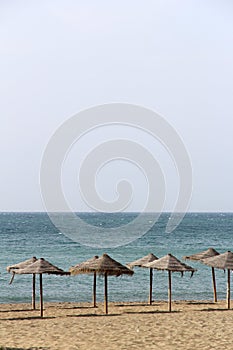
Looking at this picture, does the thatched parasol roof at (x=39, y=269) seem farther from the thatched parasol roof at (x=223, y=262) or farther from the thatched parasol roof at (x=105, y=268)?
the thatched parasol roof at (x=223, y=262)

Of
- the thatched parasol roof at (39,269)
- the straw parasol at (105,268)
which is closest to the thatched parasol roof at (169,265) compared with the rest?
the straw parasol at (105,268)

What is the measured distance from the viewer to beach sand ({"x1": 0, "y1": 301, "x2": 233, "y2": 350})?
521 inches

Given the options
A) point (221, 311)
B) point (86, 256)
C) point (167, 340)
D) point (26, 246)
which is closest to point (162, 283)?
point (221, 311)

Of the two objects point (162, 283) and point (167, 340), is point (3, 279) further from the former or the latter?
point (167, 340)

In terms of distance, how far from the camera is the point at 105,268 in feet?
55.8

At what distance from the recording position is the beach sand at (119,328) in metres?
13.2

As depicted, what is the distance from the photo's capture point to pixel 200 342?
1345 centimetres

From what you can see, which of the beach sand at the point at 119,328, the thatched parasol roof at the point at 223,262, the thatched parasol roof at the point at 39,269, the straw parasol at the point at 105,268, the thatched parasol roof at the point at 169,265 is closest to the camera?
the beach sand at the point at 119,328

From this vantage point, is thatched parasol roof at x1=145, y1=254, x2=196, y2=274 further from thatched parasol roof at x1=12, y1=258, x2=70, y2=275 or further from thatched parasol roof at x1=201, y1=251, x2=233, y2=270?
thatched parasol roof at x1=12, y1=258, x2=70, y2=275

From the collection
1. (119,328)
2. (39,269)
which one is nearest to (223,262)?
(119,328)

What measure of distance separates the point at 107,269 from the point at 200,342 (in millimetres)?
4352

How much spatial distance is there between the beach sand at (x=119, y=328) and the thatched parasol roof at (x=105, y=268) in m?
1.39

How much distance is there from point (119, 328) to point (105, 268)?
2319 mm

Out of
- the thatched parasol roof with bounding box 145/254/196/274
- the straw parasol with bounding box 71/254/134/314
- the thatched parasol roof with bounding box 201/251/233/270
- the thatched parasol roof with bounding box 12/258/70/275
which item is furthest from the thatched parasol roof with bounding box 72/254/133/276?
the thatched parasol roof with bounding box 201/251/233/270
